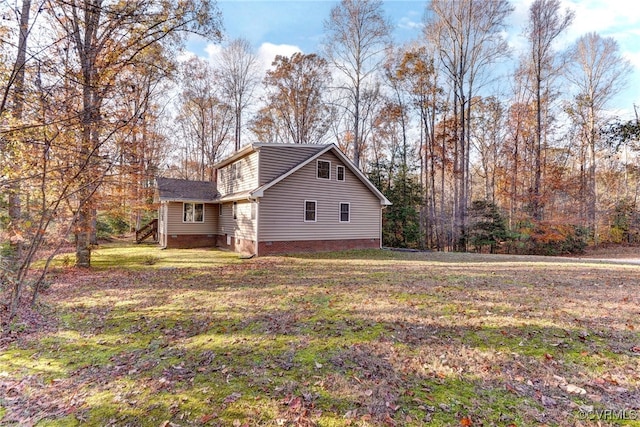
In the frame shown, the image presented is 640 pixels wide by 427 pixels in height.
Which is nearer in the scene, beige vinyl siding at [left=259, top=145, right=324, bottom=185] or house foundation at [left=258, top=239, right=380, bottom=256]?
house foundation at [left=258, top=239, right=380, bottom=256]

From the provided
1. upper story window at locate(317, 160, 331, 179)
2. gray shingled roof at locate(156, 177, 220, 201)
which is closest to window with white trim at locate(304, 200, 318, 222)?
upper story window at locate(317, 160, 331, 179)

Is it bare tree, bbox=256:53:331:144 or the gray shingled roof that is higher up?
bare tree, bbox=256:53:331:144

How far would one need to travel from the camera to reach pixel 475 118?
22.7 metres

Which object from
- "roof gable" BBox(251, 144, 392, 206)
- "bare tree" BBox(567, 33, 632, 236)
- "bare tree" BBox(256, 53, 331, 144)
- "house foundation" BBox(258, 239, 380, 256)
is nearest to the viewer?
"roof gable" BBox(251, 144, 392, 206)

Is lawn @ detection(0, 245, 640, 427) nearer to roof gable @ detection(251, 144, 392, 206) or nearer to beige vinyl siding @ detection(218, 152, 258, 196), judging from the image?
roof gable @ detection(251, 144, 392, 206)

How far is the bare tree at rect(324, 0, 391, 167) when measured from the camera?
1878 centimetres

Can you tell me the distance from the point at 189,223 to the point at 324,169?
29.5ft

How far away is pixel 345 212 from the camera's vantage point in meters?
16.2

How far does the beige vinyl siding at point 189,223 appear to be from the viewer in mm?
17562

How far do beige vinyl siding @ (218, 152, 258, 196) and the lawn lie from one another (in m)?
8.44

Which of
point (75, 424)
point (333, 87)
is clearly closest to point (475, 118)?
point (333, 87)

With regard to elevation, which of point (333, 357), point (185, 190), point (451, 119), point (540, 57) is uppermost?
point (540, 57)

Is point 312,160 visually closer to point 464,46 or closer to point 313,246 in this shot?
point 313,246

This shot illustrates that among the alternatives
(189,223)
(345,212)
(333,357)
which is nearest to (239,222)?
(189,223)
